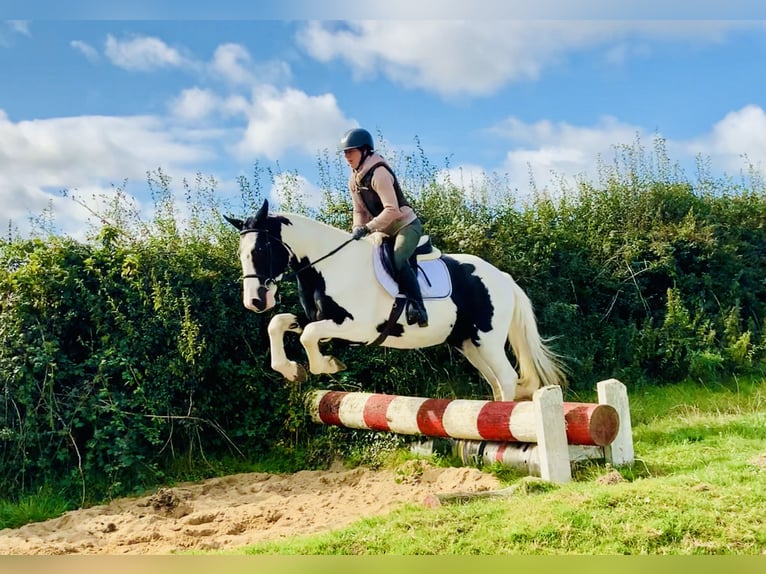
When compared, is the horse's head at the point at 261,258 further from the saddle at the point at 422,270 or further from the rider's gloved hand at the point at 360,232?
the saddle at the point at 422,270

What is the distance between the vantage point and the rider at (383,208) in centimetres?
Result: 494

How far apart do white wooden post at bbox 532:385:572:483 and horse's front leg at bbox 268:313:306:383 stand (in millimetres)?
1504

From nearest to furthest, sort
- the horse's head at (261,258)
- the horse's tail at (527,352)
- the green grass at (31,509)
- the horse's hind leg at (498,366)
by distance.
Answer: the horse's head at (261,258) → the green grass at (31,509) → the horse's hind leg at (498,366) → the horse's tail at (527,352)

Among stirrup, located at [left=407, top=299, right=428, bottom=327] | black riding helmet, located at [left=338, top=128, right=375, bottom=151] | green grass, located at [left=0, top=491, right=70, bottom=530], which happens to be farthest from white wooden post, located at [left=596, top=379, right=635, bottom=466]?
green grass, located at [left=0, top=491, right=70, bottom=530]

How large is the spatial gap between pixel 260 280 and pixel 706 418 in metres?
4.28

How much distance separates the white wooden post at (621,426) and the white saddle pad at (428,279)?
1.28m

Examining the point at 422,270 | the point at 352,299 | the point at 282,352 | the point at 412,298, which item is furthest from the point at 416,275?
the point at 282,352

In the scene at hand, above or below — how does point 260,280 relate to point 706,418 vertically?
above

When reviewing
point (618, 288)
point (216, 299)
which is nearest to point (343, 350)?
point (216, 299)

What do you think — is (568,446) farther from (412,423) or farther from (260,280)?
(260,280)

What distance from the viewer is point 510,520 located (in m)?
3.89

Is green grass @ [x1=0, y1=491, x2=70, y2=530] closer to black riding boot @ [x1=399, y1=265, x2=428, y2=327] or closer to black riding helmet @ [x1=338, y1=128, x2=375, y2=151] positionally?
black riding boot @ [x1=399, y1=265, x2=428, y2=327]

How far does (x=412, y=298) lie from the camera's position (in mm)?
5125

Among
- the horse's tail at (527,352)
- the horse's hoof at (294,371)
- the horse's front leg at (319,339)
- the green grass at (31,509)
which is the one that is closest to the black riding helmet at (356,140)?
the horse's front leg at (319,339)
